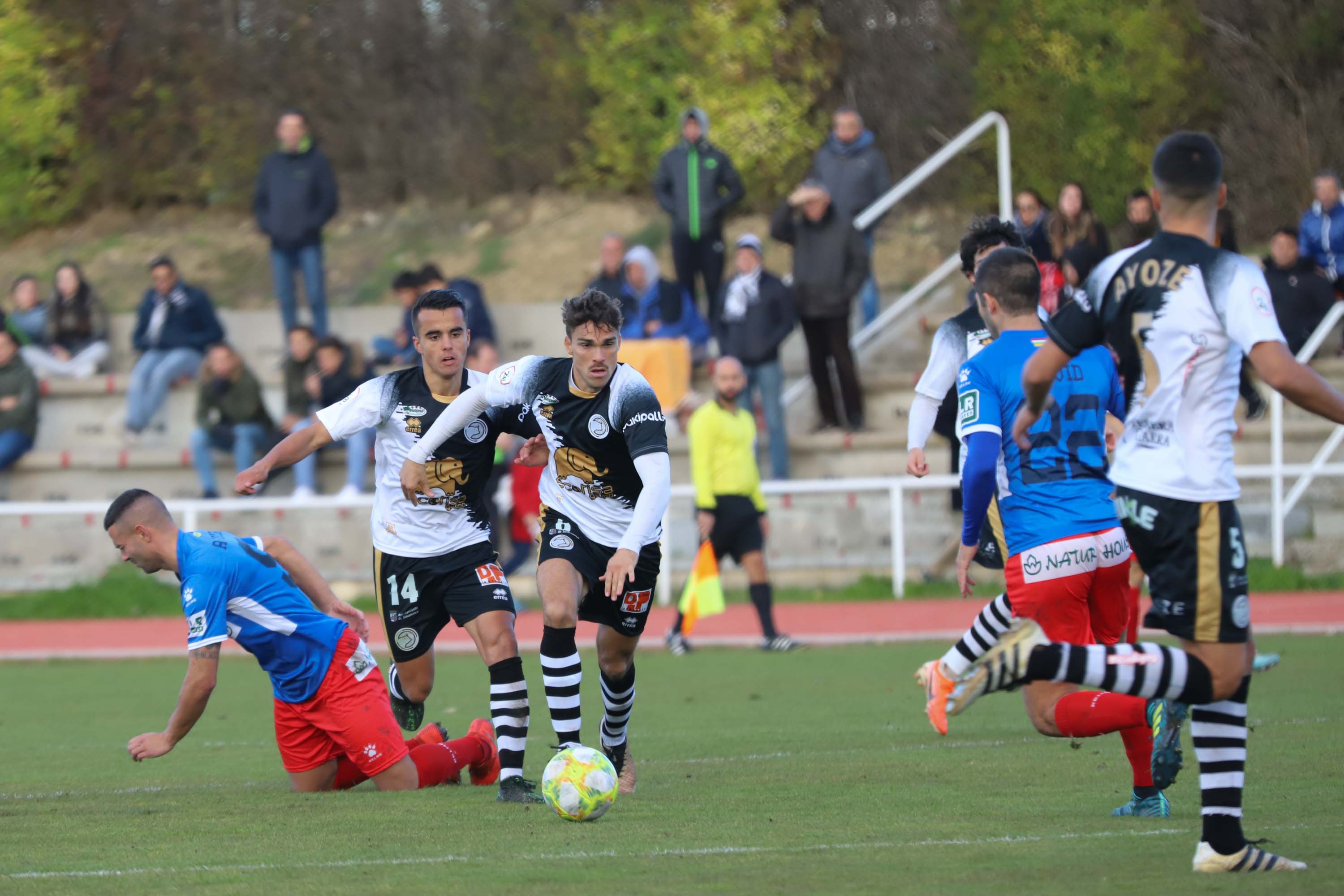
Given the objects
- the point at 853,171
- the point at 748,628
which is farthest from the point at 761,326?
the point at 748,628

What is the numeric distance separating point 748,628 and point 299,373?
5.71 metres

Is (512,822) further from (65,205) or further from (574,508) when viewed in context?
(65,205)

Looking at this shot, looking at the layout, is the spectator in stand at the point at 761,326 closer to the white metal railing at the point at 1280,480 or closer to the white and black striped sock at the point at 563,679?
the white metal railing at the point at 1280,480

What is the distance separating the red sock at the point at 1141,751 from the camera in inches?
237

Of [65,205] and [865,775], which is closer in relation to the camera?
[865,775]

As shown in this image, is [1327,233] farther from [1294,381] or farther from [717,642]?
[1294,381]

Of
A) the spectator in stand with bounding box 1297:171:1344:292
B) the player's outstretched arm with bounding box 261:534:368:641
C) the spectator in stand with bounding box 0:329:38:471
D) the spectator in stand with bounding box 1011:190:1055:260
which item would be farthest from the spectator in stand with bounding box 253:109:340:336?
the player's outstretched arm with bounding box 261:534:368:641

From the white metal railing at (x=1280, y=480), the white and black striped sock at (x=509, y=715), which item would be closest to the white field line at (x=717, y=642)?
the white metal railing at (x=1280, y=480)

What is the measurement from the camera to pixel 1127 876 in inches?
191

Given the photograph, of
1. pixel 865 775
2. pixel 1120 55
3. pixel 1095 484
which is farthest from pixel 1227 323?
pixel 1120 55

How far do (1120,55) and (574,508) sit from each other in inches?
620

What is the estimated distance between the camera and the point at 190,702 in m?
6.52

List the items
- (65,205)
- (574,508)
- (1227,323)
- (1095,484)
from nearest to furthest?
(1227,323)
(1095,484)
(574,508)
(65,205)

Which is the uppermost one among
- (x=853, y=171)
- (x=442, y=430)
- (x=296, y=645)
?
(x=853, y=171)
